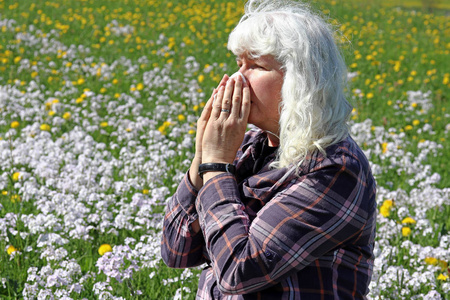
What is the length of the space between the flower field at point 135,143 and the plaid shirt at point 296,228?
46 cm

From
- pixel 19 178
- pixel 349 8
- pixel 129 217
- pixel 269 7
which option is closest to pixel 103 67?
pixel 19 178

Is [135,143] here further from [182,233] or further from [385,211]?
[182,233]

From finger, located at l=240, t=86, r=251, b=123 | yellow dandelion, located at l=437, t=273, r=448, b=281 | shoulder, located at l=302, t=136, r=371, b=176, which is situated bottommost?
yellow dandelion, located at l=437, t=273, r=448, b=281

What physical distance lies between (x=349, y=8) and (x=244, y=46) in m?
13.2

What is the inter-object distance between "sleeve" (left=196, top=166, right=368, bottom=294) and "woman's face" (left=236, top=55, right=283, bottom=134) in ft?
0.98

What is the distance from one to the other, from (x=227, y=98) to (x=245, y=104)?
0.07 metres

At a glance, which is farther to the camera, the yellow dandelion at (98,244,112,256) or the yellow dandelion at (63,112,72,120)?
the yellow dandelion at (63,112,72,120)

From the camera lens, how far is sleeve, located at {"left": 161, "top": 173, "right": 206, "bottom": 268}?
223 centimetres

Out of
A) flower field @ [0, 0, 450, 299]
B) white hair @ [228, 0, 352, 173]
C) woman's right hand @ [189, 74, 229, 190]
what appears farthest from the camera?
flower field @ [0, 0, 450, 299]

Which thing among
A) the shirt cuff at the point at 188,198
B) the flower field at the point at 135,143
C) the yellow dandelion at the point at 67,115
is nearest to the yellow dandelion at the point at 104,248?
the flower field at the point at 135,143

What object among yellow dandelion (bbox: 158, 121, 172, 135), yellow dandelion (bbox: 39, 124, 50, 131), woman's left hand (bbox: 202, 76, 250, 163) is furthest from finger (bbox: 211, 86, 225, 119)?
yellow dandelion (bbox: 39, 124, 50, 131)

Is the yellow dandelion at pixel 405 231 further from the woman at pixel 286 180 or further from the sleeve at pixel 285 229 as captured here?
the sleeve at pixel 285 229

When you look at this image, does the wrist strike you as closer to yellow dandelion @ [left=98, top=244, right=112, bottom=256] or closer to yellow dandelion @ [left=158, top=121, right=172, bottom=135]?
yellow dandelion @ [left=98, top=244, right=112, bottom=256]

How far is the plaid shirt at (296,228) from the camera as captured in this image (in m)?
1.86
